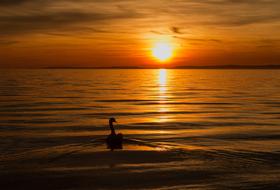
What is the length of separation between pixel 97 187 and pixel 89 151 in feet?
18.9

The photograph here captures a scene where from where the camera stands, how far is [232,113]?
34.3m

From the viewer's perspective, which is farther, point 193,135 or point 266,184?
point 193,135

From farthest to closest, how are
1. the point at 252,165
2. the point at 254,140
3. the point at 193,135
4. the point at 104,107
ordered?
the point at 104,107 < the point at 193,135 < the point at 254,140 < the point at 252,165

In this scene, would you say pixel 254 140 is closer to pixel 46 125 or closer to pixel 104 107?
pixel 46 125

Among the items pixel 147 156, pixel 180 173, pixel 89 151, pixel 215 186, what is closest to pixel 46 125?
pixel 89 151

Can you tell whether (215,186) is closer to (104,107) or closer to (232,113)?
(232,113)

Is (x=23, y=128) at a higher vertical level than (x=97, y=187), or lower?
higher

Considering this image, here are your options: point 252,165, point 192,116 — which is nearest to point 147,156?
point 252,165

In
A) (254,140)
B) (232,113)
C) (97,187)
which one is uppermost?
(232,113)

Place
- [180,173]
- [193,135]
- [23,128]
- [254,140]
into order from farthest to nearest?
[23,128] < [193,135] < [254,140] < [180,173]

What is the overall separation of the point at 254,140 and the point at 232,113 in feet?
42.2

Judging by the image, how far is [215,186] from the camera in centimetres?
1338

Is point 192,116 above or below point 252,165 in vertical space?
above

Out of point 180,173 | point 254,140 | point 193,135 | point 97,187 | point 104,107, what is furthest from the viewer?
point 104,107
